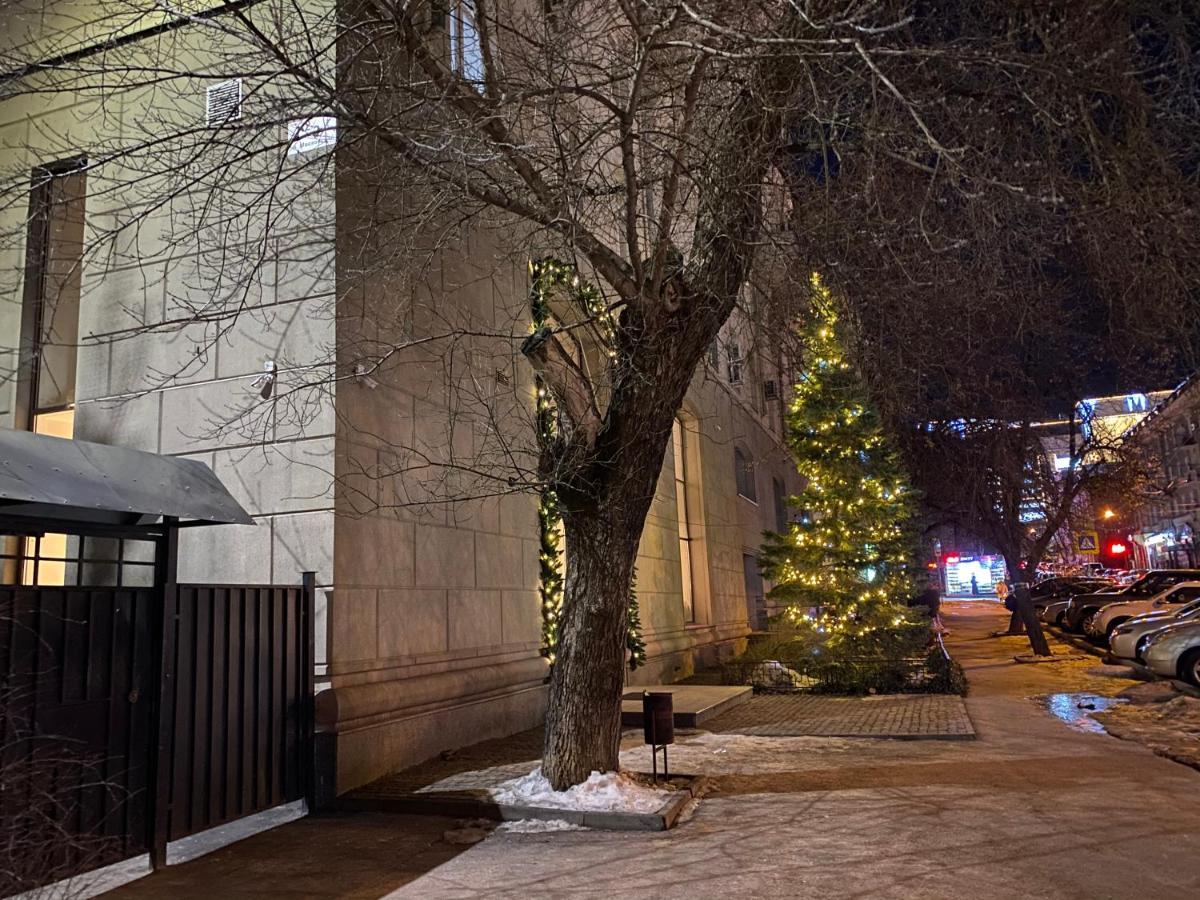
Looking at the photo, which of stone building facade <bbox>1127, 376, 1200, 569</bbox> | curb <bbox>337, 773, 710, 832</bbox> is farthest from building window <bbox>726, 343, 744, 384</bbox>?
stone building facade <bbox>1127, 376, 1200, 569</bbox>

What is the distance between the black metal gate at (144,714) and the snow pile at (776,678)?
10138 millimetres

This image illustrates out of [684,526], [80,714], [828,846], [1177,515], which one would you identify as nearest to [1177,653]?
[684,526]

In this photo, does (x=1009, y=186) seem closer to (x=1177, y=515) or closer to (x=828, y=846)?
(x=828, y=846)

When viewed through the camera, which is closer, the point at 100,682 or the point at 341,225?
the point at 100,682

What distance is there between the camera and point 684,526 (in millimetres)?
20469

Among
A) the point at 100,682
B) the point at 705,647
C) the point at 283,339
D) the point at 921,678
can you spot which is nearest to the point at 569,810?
the point at 100,682

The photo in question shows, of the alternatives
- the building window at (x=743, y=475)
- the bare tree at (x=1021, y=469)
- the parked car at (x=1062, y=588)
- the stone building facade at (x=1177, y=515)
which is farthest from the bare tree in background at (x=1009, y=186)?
the stone building facade at (x=1177, y=515)

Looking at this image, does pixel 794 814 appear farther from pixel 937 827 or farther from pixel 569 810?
pixel 569 810

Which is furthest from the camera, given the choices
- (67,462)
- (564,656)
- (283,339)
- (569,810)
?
(283,339)

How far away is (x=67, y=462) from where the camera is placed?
19.1ft

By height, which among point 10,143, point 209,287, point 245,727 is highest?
point 10,143

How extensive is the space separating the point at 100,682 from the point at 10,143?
28.1 ft

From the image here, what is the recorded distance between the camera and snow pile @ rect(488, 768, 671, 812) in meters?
7.10

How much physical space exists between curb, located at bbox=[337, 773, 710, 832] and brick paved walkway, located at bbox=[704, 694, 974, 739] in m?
3.51
